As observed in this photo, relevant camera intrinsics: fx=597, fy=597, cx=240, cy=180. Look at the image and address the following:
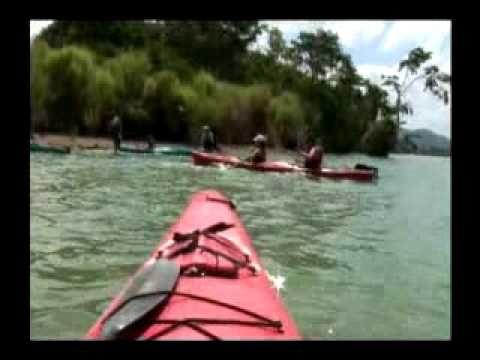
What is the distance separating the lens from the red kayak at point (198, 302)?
2.49 metres

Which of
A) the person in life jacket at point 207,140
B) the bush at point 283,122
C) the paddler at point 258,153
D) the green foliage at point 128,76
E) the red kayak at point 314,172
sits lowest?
the red kayak at point 314,172

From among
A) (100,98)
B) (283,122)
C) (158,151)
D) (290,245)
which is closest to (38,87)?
(100,98)

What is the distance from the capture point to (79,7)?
99.2 inches

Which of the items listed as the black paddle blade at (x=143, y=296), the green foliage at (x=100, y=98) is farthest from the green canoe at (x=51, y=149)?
the black paddle blade at (x=143, y=296)

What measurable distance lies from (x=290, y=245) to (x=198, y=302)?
3530 mm

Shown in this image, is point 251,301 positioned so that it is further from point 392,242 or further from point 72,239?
point 392,242

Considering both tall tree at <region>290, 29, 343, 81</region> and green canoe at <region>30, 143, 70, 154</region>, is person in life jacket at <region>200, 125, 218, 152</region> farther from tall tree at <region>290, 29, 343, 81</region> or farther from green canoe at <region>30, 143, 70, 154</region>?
tall tree at <region>290, 29, 343, 81</region>

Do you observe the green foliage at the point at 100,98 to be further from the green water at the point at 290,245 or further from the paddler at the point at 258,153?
the paddler at the point at 258,153

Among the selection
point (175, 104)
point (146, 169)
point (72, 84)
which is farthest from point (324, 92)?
point (146, 169)

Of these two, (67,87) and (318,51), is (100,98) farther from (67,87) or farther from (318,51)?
(318,51)

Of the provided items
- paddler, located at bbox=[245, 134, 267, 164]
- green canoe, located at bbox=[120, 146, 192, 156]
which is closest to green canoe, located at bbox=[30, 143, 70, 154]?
green canoe, located at bbox=[120, 146, 192, 156]

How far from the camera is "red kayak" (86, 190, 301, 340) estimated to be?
2486 millimetres
